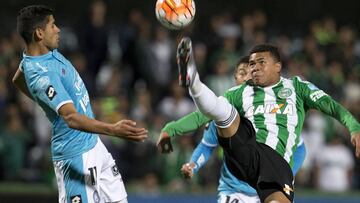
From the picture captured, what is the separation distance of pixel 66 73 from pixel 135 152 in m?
5.63

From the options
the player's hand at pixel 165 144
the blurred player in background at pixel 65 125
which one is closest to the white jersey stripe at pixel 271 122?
the player's hand at pixel 165 144

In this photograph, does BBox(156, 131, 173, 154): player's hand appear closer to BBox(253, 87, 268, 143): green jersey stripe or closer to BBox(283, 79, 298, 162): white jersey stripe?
BBox(253, 87, 268, 143): green jersey stripe

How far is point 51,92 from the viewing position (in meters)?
6.55

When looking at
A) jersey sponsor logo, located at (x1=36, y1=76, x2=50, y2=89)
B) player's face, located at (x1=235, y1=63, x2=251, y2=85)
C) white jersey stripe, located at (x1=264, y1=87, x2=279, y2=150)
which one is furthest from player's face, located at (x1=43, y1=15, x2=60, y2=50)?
player's face, located at (x1=235, y1=63, x2=251, y2=85)

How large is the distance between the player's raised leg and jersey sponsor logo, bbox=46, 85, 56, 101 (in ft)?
3.25


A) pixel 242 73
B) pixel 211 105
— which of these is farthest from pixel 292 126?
pixel 211 105

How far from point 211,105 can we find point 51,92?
49.9 inches

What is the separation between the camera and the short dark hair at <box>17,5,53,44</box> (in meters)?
6.82

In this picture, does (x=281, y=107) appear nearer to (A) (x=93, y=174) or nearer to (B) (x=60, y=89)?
(A) (x=93, y=174)

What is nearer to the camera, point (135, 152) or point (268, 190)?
point (268, 190)

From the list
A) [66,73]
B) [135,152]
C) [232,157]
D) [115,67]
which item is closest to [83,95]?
[66,73]

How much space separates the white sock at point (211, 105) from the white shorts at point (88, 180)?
96 centimetres

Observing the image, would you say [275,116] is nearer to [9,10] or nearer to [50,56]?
[50,56]

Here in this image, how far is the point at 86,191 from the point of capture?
680 centimetres
